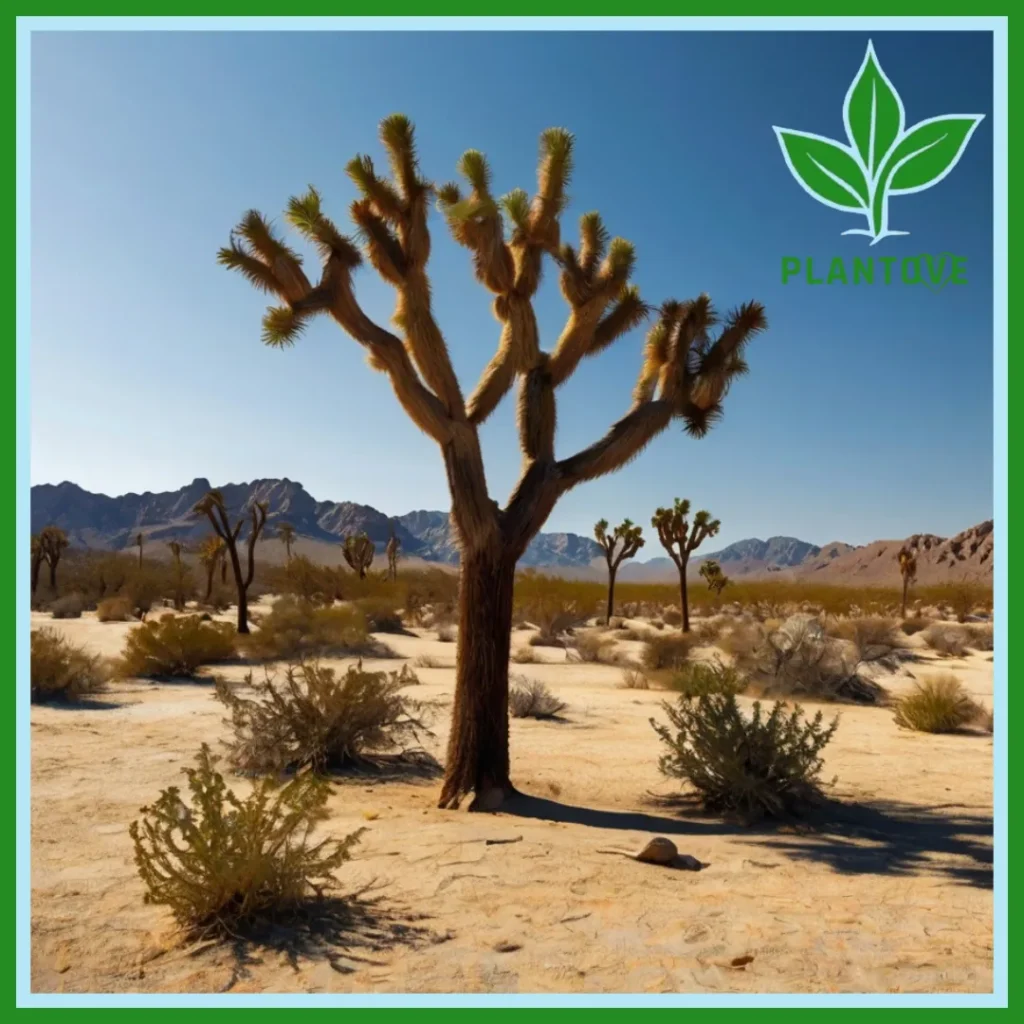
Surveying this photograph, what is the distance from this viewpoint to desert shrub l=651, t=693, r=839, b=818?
297 inches

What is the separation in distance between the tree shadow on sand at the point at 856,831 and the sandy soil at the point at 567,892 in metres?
0.03

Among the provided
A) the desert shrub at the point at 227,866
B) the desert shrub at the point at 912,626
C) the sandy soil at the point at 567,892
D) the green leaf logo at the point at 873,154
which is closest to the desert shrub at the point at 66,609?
the sandy soil at the point at 567,892

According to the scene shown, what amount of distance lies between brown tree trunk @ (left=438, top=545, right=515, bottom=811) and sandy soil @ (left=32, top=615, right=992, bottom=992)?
38 cm

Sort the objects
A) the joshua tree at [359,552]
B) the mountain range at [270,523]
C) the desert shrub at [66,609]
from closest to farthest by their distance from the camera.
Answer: the desert shrub at [66,609], the joshua tree at [359,552], the mountain range at [270,523]

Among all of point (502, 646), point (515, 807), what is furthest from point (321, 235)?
point (515, 807)

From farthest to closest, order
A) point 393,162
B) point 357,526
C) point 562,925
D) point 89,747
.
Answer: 1. point 357,526
2. point 89,747
3. point 393,162
4. point 562,925

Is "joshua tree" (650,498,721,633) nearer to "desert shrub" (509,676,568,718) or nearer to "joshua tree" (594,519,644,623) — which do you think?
"joshua tree" (594,519,644,623)

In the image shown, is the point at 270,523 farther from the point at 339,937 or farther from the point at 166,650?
the point at 339,937

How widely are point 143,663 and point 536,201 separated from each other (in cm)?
1125

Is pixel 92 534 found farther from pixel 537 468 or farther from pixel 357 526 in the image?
pixel 537 468

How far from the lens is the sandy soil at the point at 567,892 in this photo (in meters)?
4.10

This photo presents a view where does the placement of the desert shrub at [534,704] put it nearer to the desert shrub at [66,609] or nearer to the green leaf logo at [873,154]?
the green leaf logo at [873,154]

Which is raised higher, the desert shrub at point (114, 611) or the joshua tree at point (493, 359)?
the joshua tree at point (493, 359)

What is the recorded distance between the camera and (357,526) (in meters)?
184
